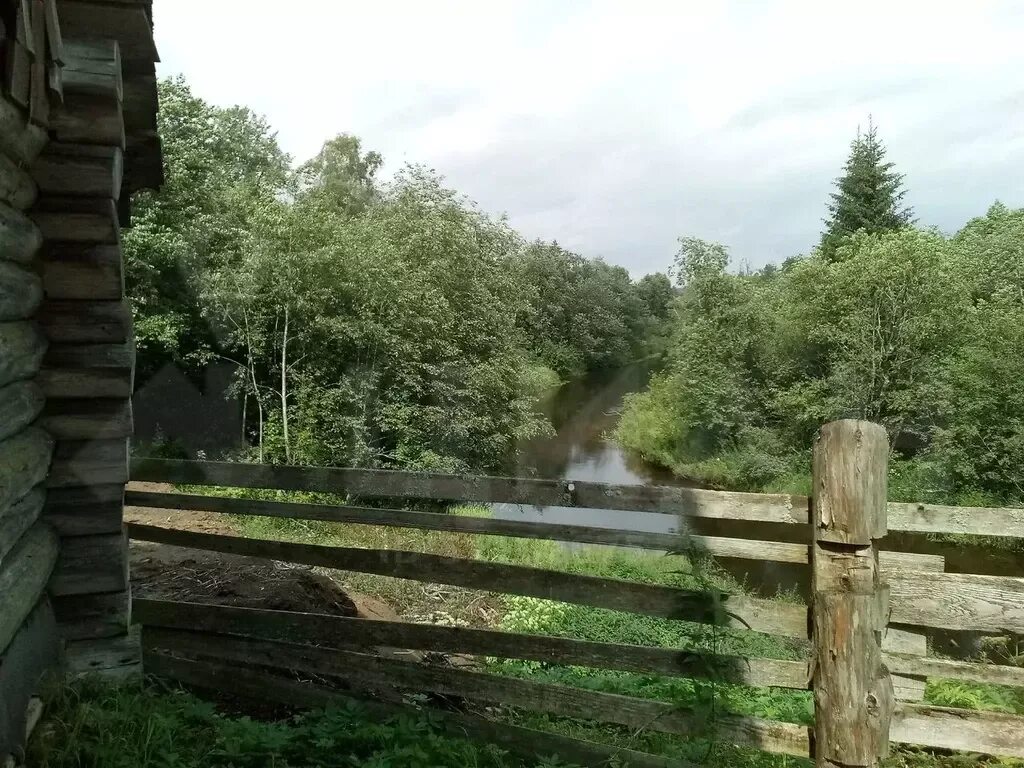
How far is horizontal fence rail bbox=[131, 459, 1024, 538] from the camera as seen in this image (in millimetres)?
2828

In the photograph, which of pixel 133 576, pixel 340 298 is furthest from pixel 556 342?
pixel 133 576

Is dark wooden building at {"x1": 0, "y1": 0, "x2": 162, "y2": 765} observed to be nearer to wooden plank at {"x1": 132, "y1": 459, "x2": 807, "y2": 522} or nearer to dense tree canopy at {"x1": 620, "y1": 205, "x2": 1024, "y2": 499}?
wooden plank at {"x1": 132, "y1": 459, "x2": 807, "y2": 522}

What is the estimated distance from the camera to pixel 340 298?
1620 cm

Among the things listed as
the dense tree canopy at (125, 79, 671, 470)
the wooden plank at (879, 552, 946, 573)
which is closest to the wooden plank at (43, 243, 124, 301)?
the wooden plank at (879, 552, 946, 573)

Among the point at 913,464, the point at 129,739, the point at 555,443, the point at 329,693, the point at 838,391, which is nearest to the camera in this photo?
the point at 129,739

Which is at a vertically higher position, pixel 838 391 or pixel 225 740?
pixel 838 391

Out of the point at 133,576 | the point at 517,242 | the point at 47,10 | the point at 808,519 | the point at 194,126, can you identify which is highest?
the point at 194,126

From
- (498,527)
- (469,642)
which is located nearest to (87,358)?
(498,527)

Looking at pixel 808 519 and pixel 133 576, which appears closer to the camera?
pixel 808 519

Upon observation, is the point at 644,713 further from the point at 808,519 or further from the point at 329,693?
the point at 329,693

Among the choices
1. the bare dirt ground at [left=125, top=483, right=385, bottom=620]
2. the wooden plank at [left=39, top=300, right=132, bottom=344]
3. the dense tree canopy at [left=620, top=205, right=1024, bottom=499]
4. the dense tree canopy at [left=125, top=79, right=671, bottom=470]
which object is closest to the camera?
the wooden plank at [left=39, top=300, right=132, bottom=344]

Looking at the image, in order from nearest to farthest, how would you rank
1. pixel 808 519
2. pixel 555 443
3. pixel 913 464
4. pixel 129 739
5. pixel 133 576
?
1. pixel 808 519
2. pixel 129 739
3. pixel 133 576
4. pixel 913 464
5. pixel 555 443

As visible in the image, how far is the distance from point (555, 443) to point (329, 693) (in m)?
14.9

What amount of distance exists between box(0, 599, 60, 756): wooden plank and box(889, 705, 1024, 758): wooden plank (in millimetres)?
2968
